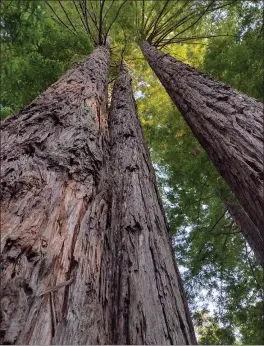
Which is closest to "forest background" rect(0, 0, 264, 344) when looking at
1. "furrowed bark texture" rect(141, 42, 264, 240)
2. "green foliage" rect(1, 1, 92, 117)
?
"green foliage" rect(1, 1, 92, 117)

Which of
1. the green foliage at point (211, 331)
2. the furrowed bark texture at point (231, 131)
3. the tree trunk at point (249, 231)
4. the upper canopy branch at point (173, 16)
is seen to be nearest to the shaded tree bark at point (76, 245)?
the furrowed bark texture at point (231, 131)

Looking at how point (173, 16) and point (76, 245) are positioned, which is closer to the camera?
point (76, 245)

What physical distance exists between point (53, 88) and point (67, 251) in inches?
84.8

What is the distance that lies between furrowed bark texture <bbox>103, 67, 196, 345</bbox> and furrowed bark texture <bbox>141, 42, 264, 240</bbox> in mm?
599

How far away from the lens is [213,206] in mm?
7520

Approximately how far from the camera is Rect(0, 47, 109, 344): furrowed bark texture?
1168mm

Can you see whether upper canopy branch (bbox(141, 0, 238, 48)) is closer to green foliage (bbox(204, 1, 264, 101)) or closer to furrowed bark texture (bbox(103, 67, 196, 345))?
green foliage (bbox(204, 1, 264, 101))

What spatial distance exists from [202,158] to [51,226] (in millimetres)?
5056

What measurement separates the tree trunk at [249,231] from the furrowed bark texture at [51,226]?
397cm

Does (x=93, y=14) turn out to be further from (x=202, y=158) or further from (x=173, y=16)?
(x=202, y=158)

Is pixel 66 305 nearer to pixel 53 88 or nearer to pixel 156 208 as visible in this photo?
pixel 156 208

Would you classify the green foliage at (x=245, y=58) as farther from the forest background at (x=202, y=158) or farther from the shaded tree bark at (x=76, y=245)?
the shaded tree bark at (x=76, y=245)

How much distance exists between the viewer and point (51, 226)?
5.16ft

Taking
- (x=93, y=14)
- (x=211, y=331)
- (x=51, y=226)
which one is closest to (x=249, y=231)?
(x=211, y=331)
